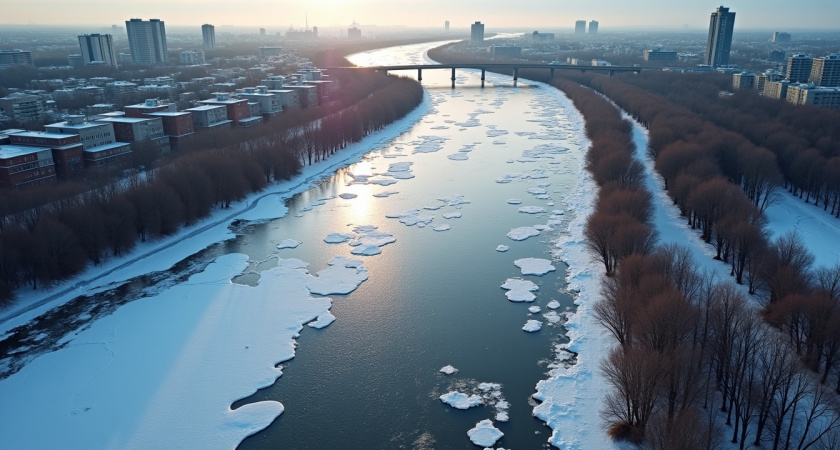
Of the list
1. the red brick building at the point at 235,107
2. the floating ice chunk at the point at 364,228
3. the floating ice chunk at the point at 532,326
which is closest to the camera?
the floating ice chunk at the point at 532,326

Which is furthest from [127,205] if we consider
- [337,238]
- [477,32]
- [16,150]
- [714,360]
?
[477,32]

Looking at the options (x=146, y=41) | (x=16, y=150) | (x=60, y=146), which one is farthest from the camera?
(x=146, y=41)

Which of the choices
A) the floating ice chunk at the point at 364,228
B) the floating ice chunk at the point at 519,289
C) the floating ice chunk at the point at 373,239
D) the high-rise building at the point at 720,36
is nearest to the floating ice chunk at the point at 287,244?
the floating ice chunk at the point at 373,239

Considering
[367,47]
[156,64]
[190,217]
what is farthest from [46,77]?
[367,47]

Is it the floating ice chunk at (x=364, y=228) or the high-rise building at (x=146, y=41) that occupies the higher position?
the high-rise building at (x=146, y=41)

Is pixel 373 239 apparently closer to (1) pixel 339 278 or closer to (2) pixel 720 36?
(1) pixel 339 278

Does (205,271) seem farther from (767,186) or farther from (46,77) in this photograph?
(46,77)

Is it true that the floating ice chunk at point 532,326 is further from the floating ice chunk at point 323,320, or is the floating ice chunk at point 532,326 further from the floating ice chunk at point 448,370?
the floating ice chunk at point 323,320
